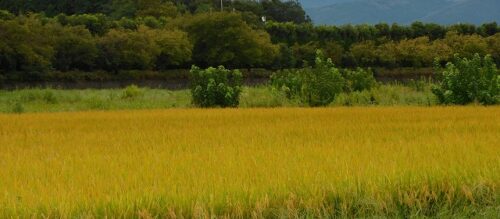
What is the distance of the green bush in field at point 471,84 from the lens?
1988 centimetres

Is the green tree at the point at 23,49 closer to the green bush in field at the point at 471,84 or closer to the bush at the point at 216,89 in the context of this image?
the bush at the point at 216,89

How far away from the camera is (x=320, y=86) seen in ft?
69.5

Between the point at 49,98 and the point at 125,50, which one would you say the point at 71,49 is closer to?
the point at 125,50

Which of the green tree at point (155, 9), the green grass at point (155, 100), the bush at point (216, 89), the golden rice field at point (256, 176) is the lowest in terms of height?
the green grass at point (155, 100)

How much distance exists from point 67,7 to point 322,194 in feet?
251

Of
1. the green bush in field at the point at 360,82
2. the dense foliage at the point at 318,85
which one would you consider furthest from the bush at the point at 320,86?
the green bush in field at the point at 360,82

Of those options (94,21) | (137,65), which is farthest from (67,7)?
(137,65)

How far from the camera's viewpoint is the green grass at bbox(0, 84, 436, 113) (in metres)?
22.2

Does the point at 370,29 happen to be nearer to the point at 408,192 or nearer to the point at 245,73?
the point at 245,73

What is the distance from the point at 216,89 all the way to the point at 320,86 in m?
3.15

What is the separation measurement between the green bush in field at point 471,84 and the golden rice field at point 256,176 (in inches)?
448

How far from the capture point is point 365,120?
11938 millimetres

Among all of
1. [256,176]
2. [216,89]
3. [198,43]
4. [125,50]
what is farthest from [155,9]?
[256,176]

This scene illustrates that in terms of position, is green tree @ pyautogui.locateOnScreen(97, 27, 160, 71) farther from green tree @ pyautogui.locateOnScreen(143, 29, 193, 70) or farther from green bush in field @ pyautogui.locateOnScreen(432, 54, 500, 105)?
green bush in field @ pyautogui.locateOnScreen(432, 54, 500, 105)
